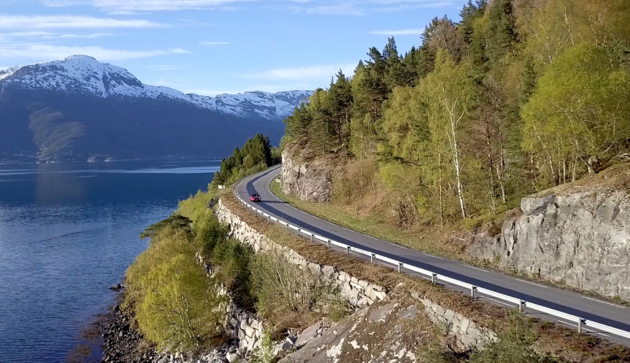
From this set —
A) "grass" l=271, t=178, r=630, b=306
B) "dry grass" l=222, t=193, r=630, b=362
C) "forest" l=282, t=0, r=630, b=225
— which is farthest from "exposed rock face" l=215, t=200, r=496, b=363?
"forest" l=282, t=0, r=630, b=225

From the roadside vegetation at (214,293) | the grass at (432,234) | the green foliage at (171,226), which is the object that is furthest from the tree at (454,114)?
the green foliage at (171,226)

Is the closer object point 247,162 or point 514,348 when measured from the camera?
point 514,348

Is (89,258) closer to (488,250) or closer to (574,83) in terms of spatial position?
(488,250)

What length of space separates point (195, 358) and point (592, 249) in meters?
22.1

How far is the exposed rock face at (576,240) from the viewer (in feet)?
61.1

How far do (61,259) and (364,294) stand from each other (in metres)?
48.2

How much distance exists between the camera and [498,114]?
29188 mm

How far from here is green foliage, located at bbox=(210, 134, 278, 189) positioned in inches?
3381

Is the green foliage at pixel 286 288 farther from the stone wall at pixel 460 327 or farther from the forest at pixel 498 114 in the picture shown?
the forest at pixel 498 114

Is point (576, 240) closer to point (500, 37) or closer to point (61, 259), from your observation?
point (500, 37)

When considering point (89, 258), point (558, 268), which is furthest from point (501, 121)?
point (89, 258)

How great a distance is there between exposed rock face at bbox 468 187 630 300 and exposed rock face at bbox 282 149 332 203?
88.5 feet

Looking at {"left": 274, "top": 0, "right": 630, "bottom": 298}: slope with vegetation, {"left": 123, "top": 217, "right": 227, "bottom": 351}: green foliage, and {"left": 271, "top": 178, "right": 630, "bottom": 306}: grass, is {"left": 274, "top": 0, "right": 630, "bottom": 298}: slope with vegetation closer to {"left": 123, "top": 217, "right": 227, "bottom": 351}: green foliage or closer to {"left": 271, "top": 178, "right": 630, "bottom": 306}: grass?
{"left": 271, "top": 178, "right": 630, "bottom": 306}: grass

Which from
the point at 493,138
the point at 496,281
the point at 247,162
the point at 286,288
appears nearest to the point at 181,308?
the point at 286,288
